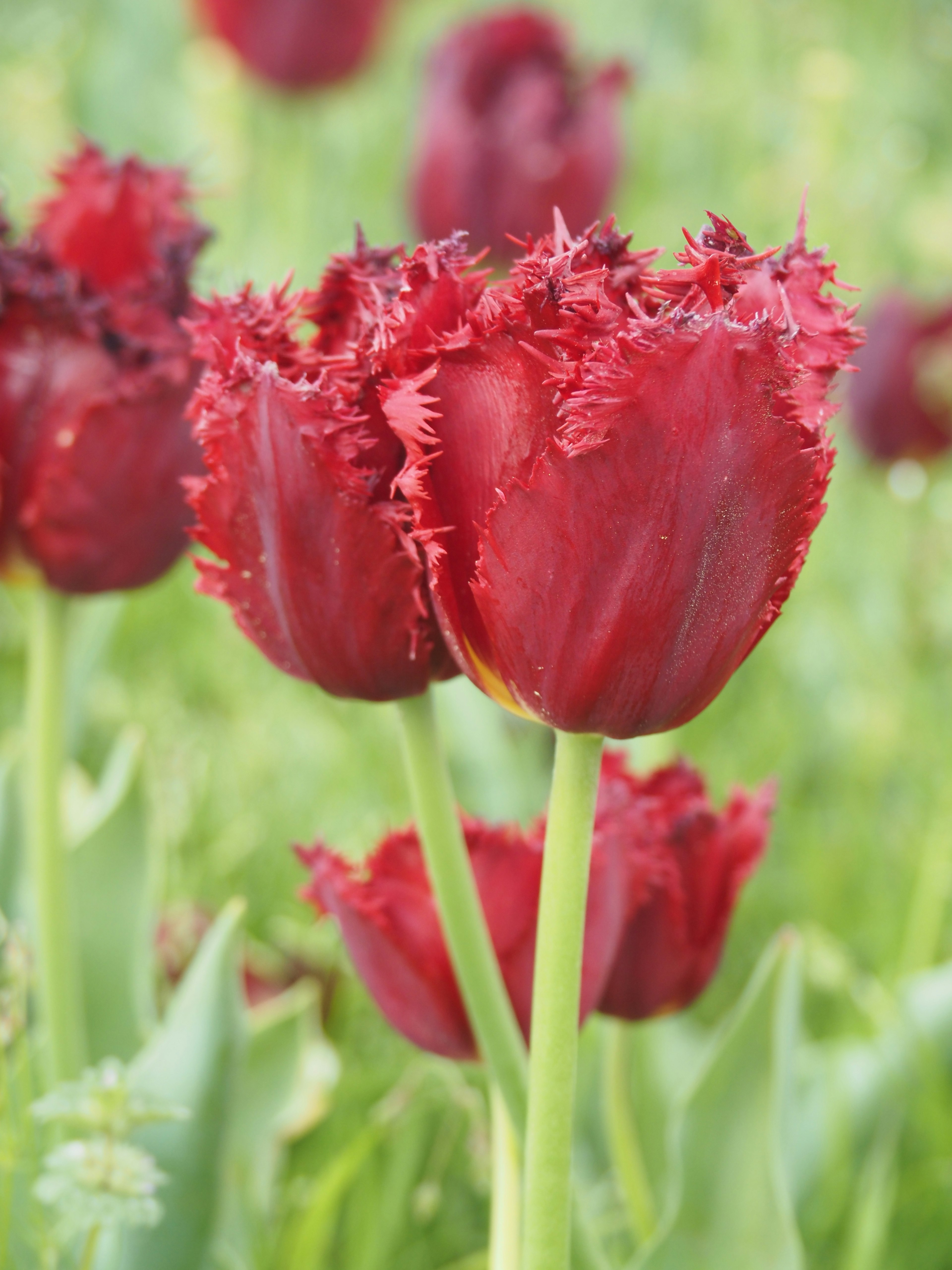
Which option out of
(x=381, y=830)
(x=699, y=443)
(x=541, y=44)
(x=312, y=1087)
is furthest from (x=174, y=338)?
(x=541, y=44)

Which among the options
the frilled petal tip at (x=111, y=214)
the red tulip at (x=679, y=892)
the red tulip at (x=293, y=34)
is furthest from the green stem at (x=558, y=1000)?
the red tulip at (x=293, y=34)

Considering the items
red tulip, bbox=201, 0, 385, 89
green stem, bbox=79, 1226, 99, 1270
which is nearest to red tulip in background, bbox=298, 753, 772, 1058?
green stem, bbox=79, 1226, 99, 1270

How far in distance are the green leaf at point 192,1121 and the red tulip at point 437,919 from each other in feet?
0.35

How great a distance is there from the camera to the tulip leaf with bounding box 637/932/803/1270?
49 cm

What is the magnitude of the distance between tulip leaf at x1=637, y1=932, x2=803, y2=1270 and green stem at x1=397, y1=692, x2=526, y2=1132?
0.45 feet

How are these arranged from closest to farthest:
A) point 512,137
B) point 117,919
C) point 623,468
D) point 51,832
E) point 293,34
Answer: point 623,468
point 51,832
point 117,919
point 512,137
point 293,34

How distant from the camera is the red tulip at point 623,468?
0.95 ft

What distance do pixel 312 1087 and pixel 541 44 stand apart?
1.04 m

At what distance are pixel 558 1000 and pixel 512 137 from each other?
3.54 ft

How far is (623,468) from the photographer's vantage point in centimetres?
29

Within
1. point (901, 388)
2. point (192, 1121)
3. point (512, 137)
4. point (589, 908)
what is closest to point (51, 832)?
point (192, 1121)

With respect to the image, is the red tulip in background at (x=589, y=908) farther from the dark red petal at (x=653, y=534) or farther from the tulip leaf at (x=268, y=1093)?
the tulip leaf at (x=268, y=1093)

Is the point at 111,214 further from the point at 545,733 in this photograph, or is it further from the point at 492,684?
the point at 545,733

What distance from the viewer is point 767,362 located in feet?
0.94
